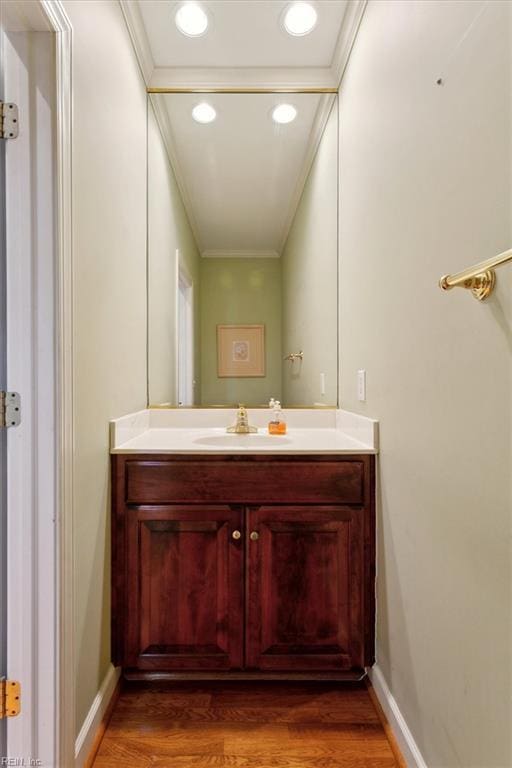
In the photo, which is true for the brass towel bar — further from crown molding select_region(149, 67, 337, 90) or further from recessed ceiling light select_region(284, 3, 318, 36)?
crown molding select_region(149, 67, 337, 90)

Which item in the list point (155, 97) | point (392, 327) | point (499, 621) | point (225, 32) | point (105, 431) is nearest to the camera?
point (499, 621)

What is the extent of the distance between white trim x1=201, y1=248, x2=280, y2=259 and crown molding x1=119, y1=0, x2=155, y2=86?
77cm

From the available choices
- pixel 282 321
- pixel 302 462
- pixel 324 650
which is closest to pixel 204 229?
pixel 282 321

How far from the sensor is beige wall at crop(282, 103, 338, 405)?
74.0 inches

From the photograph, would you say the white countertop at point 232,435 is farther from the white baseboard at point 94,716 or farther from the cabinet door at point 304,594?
the white baseboard at point 94,716

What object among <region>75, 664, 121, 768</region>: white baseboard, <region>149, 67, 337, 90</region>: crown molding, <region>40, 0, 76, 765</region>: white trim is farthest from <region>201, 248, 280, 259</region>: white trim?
<region>75, 664, 121, 768</region>: white baseboard

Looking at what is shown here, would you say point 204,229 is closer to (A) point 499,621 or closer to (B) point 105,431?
(B) point 105,431

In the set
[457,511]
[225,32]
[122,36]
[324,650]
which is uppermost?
[225,32]

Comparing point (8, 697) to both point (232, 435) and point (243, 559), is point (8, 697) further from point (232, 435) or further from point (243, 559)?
point (232, 435)

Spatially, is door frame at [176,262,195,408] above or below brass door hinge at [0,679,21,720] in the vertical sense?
above

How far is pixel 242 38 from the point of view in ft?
5.48

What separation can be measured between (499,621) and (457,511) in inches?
8.1

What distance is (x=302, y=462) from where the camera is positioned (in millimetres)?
1396

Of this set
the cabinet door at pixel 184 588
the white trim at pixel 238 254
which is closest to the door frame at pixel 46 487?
the cabinet door at pixel 184 588
